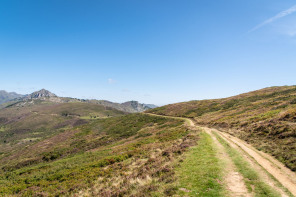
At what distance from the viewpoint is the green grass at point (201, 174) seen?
974 centimetres

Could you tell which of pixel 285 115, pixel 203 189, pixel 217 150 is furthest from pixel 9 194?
pixel 285 115

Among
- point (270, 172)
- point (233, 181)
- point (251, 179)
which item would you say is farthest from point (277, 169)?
point (233, 181)

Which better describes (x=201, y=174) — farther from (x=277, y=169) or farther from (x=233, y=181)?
(x=277, y=169)

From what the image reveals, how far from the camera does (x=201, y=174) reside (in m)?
12.4

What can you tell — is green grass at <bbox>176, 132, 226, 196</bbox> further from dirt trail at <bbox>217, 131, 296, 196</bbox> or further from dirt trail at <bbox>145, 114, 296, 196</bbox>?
dirt trail at <bbox>217, 131, 296, 196</bbox>

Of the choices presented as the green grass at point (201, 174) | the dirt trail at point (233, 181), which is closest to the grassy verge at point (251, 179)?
the dirt trail at point (233, 181)

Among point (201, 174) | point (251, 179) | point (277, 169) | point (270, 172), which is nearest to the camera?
point (251, 179)

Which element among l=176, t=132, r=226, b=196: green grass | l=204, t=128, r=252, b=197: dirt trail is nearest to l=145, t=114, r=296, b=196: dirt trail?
l=204, t=128, r=252, b=197: dirt trail

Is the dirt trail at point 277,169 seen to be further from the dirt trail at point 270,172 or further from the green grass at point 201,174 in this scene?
the green grass at point 201,174

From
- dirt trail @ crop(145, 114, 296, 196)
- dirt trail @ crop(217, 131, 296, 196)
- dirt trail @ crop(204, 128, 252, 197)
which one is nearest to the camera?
dirt trail @ crop(204, 128, 252, 197)

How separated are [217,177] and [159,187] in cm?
480

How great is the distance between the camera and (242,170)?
12672 mm

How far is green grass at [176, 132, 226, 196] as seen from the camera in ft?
31.9

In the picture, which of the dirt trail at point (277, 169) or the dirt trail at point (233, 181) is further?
the dirt trail at point (277, 169)
